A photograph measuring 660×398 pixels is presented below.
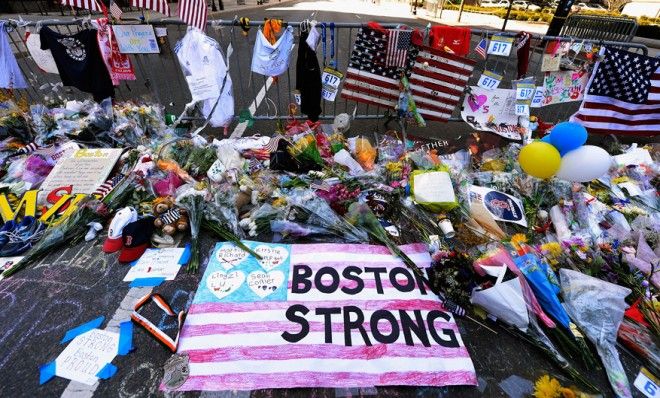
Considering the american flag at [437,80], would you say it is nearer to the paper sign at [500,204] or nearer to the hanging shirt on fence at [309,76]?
the hanging shirt on fence at [309,76]

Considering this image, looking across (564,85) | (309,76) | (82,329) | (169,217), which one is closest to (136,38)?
(309,76)

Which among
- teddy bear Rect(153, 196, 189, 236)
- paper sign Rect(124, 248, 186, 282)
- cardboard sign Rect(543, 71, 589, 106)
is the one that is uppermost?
cardboard sign Rect(543, 71, 589, 106)

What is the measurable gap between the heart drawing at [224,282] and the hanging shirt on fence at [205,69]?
293 centimetres

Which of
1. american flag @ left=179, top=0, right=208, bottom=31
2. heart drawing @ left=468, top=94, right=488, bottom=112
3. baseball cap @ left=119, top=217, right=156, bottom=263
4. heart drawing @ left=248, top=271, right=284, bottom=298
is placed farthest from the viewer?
Answer: heart drawing @ left=468, top=94, right=488, bottom=112

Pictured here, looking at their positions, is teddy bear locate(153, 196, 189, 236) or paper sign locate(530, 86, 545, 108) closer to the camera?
teddy bear locate(153, 196, 189, 236)

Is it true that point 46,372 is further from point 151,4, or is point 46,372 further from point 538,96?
point 538,96

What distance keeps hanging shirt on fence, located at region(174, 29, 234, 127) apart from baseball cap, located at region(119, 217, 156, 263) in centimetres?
231

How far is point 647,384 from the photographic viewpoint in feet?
7.31

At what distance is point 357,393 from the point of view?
2.09 metres

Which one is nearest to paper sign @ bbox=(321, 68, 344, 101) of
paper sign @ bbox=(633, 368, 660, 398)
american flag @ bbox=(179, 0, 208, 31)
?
american flag @ bbox=(179, 0, 208, 31)

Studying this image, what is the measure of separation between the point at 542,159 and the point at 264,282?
323 centimetres

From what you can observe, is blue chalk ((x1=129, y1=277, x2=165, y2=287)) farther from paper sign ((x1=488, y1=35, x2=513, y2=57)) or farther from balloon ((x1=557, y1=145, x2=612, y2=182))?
paper sign ((x1=488, y1=35, x2=513, y2=57))

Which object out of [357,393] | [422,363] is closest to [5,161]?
[357,393]

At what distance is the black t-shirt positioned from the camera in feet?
14.2
